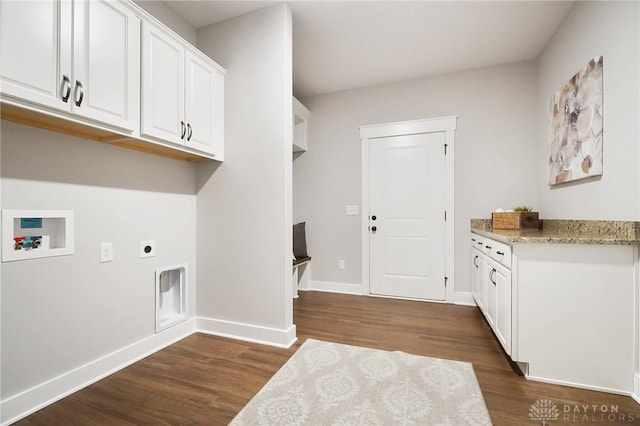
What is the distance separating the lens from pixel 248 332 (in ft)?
7.80

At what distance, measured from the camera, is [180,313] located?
96.3 inches

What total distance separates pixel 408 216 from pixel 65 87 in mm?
3295

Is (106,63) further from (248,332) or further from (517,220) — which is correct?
(517,220)

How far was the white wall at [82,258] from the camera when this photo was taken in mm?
1460

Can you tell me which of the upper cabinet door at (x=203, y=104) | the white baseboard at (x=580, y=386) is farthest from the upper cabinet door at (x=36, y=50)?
the white baseboard at (x=580, y=386)

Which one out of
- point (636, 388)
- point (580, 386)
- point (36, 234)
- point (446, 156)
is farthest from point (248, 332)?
point (446, 156)

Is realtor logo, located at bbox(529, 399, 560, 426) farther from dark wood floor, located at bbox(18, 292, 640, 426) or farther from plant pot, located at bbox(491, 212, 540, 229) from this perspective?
plant pot, located at bbox(491, 212, 540, 229)

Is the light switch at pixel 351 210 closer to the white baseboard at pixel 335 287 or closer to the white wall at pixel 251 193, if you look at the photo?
the white baseboard at pixel 335 287

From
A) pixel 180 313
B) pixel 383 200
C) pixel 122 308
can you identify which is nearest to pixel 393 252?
pixel 383 200

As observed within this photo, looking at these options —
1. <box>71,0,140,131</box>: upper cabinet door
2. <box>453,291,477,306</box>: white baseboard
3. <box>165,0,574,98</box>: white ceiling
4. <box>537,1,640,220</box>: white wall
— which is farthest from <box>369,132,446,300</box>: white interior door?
<box>71,0,140,131</box>: upper cabinet door

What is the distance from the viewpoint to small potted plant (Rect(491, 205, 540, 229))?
2.69 m

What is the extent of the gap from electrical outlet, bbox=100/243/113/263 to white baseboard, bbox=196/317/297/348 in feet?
3.28

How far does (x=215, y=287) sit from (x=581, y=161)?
3.18 metres

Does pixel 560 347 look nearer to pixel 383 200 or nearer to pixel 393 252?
pixel 393 252
